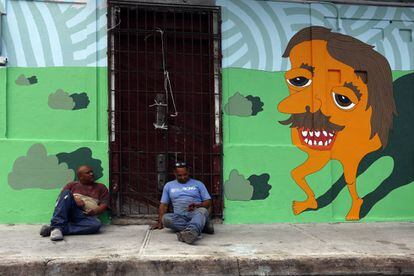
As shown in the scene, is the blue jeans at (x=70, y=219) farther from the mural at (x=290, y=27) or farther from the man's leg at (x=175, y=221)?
the mural at (x=290, y=27)

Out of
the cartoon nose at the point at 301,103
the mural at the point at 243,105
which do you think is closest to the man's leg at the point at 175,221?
the mural at the point at 243,105

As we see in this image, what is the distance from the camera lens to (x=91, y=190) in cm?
655

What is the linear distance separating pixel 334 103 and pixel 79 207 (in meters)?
4.07

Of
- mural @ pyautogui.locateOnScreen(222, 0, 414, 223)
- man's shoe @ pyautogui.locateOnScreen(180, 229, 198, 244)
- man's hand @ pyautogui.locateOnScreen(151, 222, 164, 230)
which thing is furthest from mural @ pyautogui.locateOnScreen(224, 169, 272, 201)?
man's shoe @ pyautogui.locateOnScreen(180, 229, 198, 244)

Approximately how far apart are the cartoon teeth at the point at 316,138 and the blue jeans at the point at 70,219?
3296mm

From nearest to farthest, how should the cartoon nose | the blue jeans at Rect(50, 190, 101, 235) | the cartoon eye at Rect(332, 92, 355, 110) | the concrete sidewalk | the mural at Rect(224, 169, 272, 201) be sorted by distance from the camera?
1. the concrete sidewalk
2. the blue jeans at Rect(50, 190, 101, 235)
3. the mural at Rect(224, 169, 272, 201)
4. the cartoon nose
5. the cartoon eye at Rect(332, 92, 355, 110)

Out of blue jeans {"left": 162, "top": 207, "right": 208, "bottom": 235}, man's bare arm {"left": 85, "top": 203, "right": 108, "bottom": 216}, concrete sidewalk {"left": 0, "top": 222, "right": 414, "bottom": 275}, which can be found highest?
man's bare arm {"left": 85, "top": 203, "right": 108, "bottom": 216}

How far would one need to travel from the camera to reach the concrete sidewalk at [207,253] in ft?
16.3

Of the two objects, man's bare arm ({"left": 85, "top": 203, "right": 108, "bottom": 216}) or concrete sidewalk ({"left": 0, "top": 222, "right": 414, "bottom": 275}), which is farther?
man's bare arm ({"left": 85, "top": 203, "right": 108, "bottom": 216})

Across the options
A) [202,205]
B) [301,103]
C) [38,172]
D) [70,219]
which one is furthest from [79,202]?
[301,103]

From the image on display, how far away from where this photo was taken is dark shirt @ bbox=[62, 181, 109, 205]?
21.3 feet

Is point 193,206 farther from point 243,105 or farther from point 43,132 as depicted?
point 43,132

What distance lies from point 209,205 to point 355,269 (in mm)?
2109

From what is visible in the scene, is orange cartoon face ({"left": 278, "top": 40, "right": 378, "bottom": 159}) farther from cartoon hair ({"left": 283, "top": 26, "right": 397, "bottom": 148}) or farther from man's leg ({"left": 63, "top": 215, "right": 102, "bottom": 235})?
man's leg ({"left": 63, "top": 215, "right": 102, "bottom": 235})
